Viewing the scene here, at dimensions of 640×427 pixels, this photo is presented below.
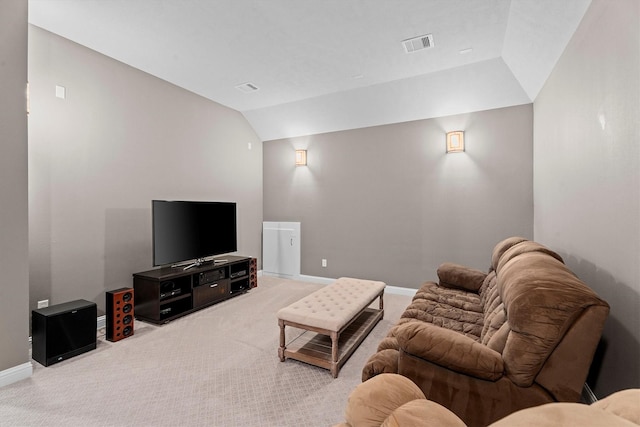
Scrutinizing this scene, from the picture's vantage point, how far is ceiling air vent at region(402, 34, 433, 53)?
10.1 feet

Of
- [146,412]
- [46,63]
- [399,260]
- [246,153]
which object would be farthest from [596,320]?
[246,153]

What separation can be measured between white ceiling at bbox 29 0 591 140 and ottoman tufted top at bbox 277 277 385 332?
8.53 ft

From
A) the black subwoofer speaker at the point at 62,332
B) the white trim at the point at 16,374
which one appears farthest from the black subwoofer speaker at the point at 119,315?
the white trim at the point at 16,374

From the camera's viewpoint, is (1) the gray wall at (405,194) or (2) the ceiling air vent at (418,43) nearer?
(2) the ceiling air vent at (418,43)

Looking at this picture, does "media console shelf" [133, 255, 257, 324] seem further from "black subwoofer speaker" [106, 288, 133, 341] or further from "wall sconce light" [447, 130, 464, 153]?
"wall sconce light" [447, 130, 464, 153]

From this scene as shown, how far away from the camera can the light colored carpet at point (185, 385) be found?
1.96 metres

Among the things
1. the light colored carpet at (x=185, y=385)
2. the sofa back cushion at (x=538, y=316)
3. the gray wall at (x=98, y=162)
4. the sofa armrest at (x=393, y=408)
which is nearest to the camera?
the sofa armrest at (x=393, y=408)

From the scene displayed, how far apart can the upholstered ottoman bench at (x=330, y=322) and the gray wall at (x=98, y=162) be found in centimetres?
237

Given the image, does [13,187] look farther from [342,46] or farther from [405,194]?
[405,194]

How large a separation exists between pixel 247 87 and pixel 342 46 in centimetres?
173

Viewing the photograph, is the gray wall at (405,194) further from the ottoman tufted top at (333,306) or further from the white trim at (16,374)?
the white trim at (16,374)

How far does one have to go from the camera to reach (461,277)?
3219 mm

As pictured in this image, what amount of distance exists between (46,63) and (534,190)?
562cm

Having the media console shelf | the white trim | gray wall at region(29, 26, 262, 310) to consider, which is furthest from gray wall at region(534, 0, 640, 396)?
gray wall at region(29, 26, 262, 310)
